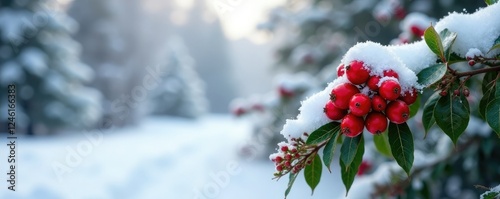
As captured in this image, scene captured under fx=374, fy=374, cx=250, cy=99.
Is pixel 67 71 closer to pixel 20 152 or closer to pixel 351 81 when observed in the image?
pixel 20 152

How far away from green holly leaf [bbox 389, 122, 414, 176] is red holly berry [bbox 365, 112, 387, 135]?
3.6 inches

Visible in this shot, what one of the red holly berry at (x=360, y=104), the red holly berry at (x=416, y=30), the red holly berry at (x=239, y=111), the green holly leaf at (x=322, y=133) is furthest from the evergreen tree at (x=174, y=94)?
the red holly berry at (x=360, y=104)

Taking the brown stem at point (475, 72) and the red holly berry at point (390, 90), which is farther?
the brown stem at point (475, 72)

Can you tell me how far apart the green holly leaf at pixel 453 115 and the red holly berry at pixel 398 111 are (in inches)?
6.3

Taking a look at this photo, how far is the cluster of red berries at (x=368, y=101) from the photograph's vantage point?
745mm

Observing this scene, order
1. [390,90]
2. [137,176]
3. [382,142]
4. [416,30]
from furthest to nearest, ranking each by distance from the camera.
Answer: [137,176], [416,30], [382,142], [390,90]

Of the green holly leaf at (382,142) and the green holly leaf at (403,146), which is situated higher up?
the green holly leaf at (382,142)

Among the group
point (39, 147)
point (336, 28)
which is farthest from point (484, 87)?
point (39, 147)

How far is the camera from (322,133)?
2.74 feet

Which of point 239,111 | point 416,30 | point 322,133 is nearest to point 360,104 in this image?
point 322,133

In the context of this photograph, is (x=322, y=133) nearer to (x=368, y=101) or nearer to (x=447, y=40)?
(x=368, y=101)

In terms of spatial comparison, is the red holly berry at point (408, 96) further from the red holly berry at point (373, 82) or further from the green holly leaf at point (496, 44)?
the green holly leaf at point (496, 44)

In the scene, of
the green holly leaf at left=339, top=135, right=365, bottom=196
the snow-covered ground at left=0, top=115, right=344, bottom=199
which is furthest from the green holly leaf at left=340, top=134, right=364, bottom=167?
the snow-covered ground at left=0, top=115, right=344, bottom=199

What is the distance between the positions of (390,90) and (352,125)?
0.33ft
